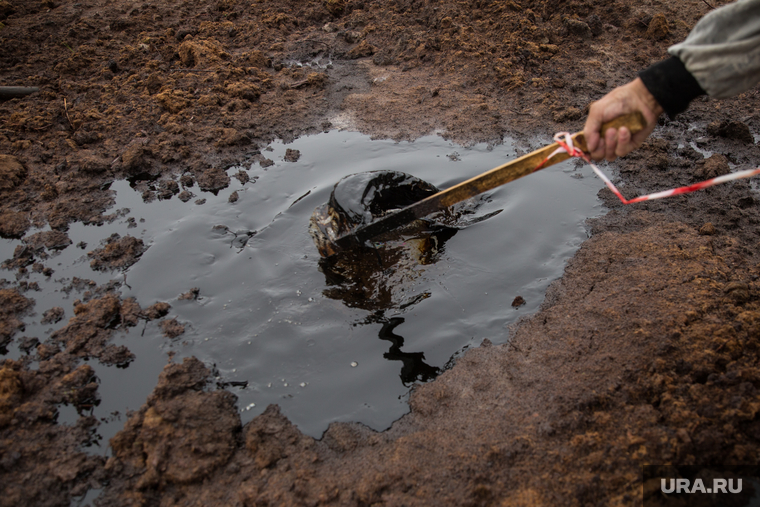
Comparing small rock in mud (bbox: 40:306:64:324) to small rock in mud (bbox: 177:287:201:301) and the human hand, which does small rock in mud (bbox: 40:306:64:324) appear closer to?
small rock in mud (bbox: 177:287:201:301)

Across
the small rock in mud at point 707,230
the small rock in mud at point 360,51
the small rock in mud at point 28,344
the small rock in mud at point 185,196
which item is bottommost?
the small rock in mud at point 707,230

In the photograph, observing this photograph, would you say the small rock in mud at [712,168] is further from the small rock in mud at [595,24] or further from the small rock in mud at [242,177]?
the small rock in mud at [242,177]

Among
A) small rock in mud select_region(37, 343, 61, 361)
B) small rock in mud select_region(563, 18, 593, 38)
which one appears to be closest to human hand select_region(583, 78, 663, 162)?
small rock in mud select_region(37, 343, 61, 361)

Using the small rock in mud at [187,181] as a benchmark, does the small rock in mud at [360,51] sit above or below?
above

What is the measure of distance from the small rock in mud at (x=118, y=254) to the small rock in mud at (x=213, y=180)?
899 mm

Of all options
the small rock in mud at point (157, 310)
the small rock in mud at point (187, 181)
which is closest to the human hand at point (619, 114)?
the small rock in mud at point (157, 310)

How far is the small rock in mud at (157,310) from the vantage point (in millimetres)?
3031

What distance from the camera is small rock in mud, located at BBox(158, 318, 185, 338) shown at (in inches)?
114

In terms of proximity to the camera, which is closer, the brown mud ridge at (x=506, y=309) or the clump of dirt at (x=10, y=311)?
the brown mud ridge at (x=506, y=309)

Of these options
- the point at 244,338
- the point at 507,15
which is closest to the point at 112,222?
the point at 244,338

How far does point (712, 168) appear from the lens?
3.69m

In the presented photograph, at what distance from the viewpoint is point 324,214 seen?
3.36 m

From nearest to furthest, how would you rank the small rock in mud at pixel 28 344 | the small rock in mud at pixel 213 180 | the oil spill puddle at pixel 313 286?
the oil spill puddle at pixel 313 286 < the small rock in mud at pixel 28 344 < the small rock in mud at pixel 213 180

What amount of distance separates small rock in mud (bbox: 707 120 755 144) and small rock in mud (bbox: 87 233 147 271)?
5.46 meters
